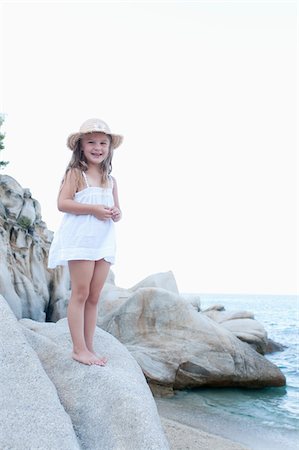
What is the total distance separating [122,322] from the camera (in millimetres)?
11648

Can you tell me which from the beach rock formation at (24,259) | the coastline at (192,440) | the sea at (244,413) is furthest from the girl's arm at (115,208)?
the beach rock formation at (24,259)

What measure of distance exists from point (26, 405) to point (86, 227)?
5.45 feet

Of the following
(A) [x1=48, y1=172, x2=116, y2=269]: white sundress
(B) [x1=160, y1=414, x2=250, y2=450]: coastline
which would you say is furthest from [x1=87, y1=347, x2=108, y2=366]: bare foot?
(B) [x1=160, y1=414, x2=250, y2=450]: coastline

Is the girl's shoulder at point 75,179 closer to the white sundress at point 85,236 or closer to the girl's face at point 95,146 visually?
the white sundress at point 85,236

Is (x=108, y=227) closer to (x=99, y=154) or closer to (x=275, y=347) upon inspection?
(x=99, y=154)

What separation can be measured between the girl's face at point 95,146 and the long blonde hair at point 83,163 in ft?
0.19

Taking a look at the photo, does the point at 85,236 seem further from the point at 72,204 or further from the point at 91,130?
the point at 91,130

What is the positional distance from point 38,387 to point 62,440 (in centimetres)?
50

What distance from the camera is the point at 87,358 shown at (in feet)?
15.1

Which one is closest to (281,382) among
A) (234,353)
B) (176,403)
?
(234,353)

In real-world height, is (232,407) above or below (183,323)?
below

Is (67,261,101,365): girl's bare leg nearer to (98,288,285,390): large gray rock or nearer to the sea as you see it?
the sea

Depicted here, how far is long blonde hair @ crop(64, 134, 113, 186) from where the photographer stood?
4.82 meters

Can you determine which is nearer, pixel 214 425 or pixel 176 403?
pixel 214 425
